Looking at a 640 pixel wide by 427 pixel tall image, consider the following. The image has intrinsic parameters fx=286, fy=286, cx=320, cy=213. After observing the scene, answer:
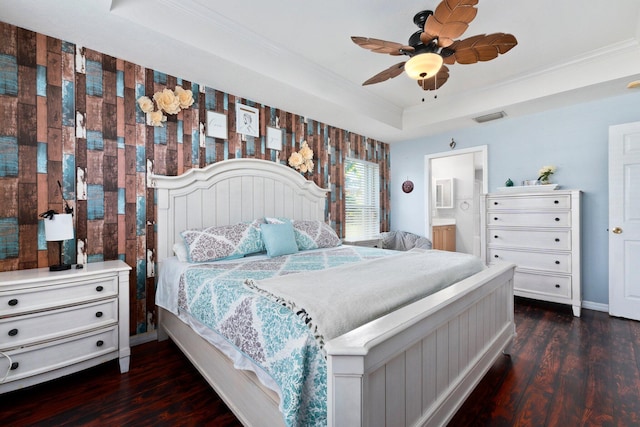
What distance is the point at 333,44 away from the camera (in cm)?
261

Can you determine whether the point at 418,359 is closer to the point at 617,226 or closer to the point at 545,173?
the point at 617,226

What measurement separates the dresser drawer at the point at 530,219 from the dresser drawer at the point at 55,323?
3.96 metres

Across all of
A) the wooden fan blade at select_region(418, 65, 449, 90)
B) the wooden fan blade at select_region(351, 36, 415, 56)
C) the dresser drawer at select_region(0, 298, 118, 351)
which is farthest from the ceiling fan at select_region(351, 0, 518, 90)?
the dresser drawer at select_region(0, 298, 118, 351)

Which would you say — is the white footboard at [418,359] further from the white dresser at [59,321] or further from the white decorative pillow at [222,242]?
the white dresser at [59,321]

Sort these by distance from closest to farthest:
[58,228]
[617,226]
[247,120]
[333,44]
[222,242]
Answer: [58,228] → [222,242] → [333,44] → [617,226] → [247,120]

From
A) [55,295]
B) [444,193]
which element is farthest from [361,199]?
[55,295]

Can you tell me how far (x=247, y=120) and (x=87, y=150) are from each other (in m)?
1.49

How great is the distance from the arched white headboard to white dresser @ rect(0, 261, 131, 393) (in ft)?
2.20

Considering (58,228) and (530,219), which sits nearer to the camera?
(58,228)

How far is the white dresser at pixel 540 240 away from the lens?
306cm

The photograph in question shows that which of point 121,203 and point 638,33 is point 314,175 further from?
point 638,33

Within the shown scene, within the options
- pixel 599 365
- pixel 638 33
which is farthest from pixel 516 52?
pixel 599 365

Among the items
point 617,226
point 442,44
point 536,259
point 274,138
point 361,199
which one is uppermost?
point 442,44

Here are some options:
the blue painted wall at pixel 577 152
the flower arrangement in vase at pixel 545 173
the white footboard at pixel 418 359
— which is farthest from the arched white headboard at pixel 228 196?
the flower arrangement in vase at pixel 545 173
